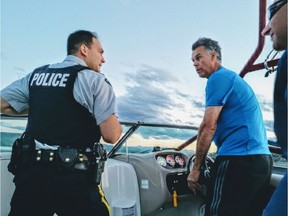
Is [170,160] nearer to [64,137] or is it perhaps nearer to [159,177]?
[159,177]

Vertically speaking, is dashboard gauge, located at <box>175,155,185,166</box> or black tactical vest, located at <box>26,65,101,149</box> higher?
black tactical vest, located at <box>26,65,101,149</box>

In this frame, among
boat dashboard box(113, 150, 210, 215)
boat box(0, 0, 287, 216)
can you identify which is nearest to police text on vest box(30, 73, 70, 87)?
boat box(0, 0, 287, 216)

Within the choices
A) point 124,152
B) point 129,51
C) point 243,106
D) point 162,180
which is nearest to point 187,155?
point 162,180

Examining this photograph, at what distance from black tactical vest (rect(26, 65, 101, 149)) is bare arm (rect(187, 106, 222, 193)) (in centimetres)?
65

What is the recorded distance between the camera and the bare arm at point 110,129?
1508 millimetres

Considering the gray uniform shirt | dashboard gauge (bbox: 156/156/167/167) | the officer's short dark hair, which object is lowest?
dashboard gauge (bbox: 156/156/167/167)

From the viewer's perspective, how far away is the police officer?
144cm

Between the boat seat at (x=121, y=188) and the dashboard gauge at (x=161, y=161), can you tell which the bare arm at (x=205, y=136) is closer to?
the dashboard gauge at (x=161, y=161)

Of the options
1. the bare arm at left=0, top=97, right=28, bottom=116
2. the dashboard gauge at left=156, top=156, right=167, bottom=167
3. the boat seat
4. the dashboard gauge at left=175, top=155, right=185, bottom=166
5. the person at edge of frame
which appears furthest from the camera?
the dashboard gauge at left=175, top=155, right=185, bottom=166

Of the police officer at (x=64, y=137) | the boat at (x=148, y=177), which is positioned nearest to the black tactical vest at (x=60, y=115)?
the police officer at (x=64, y=137)

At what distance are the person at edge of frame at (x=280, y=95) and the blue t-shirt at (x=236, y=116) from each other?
64 cm

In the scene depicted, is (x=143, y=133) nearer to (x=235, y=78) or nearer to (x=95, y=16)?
(x=235, y=78)

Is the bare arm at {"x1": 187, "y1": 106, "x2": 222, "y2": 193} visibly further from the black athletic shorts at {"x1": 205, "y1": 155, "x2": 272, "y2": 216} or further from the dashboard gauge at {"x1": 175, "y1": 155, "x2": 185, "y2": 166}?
the dashboard gauge at {"x1": 175, "y1": 155, "x2": 185, "y2": 166}

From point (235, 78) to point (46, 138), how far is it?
1140 millimetres
